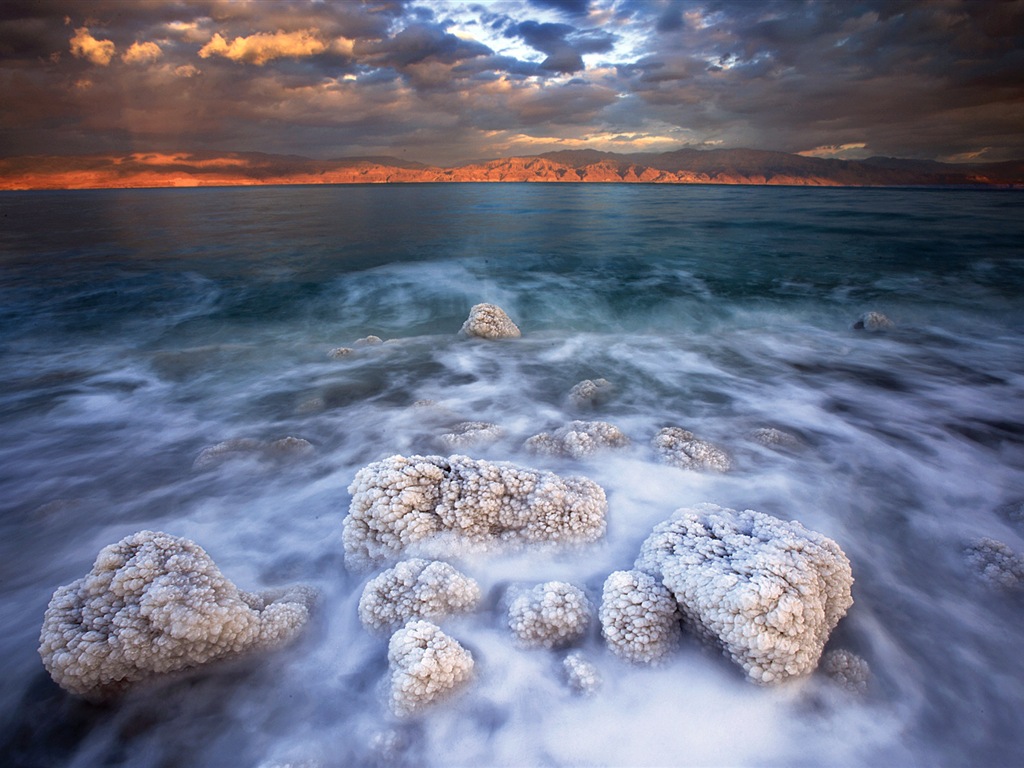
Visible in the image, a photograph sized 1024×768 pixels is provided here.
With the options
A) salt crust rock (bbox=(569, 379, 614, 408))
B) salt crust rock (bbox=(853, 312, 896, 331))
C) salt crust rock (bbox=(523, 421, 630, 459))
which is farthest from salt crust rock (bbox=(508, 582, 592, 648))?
salt crust rock (bbox=(853, 312, 896, 331))

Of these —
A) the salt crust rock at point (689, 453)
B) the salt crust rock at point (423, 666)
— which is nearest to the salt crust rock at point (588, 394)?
the salt crust rock at point (689, 453)

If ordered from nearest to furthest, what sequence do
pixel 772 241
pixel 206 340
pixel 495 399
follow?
pixel 495 399
pixel 206 340
pixel 772 241

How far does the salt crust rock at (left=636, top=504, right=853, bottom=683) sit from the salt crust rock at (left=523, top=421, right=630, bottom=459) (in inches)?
58.7

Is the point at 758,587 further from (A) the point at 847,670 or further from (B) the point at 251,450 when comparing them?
(B) the point at 251,450

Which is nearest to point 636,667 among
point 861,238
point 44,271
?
point 44,271

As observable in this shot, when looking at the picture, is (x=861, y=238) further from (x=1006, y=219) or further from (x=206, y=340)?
(x=206, y=340)

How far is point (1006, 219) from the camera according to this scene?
31.1 meters

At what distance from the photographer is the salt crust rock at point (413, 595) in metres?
2.78

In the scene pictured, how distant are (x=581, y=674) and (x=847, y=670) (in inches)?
51.6

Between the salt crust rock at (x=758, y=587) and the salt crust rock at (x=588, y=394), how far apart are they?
2936mm

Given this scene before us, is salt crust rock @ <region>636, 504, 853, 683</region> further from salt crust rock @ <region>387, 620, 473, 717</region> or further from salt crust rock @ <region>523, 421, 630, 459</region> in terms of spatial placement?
salt crust rock @ <region>523, 421, 630, 459</region>

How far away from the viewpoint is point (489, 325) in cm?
840

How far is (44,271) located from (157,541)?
59.8 ft

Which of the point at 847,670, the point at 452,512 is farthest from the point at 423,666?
the point at 847,670
